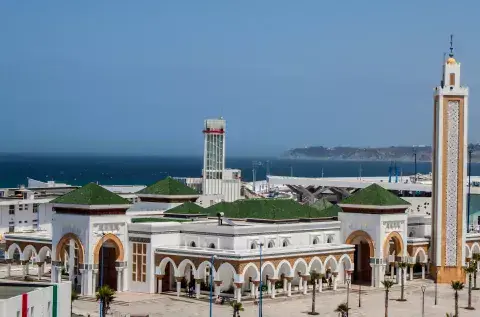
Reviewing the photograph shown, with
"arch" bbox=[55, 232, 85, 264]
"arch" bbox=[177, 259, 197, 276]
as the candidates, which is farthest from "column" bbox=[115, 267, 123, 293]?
"arch" bbox=[177, 259, 197, 276]

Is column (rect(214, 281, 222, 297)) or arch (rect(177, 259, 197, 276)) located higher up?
arch (rect(177, 259, 197, 276))

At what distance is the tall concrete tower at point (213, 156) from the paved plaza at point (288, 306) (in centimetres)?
3643

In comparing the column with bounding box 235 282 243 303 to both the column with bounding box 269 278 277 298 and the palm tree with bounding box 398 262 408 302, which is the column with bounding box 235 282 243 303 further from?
the palm tree with bounding box 398 262 408 302

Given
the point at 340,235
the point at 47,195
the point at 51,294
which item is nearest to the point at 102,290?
the point at 51,294

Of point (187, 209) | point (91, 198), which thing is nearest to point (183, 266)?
point (91, 198)

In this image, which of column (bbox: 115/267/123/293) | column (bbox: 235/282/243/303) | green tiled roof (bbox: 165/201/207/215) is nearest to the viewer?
column (bbox: 235/282/243/303)

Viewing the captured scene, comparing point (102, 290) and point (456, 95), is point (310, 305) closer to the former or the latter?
point (102, 290)

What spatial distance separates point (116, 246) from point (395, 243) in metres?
16.0

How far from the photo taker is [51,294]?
31734mm

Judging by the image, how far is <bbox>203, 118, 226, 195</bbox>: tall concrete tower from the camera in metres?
88.8

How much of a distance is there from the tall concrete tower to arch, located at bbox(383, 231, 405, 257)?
32123mm

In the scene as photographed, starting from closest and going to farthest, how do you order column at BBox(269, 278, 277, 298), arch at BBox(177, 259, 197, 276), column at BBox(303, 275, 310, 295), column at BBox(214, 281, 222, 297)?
column at BBox(214, 281, 222, 297) → column at BBox(269, 278, 277, 298) → arch at BBox(177, 259, 197, 276) → column at BBox(303, 275, 310, 295)

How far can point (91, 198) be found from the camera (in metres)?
51.8

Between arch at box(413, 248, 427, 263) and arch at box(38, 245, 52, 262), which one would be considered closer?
arch at box(38, 245, 52, 262)
